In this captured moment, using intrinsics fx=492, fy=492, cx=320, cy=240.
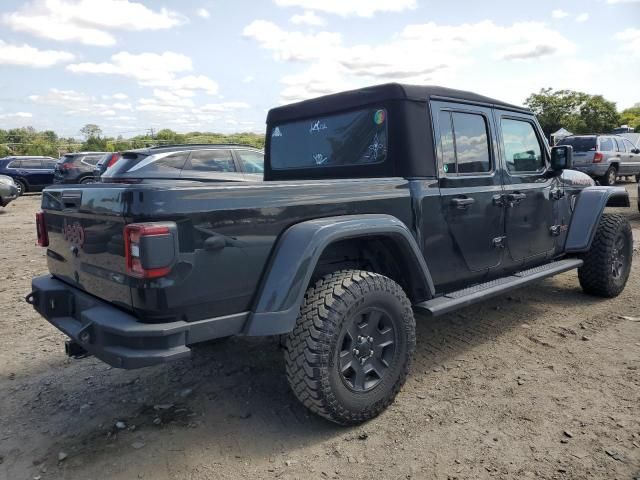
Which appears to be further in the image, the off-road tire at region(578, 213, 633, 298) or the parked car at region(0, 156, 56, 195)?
the parked car at region(0, 156, 56, 195)

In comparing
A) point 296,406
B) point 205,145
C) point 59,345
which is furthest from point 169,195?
point 205,145

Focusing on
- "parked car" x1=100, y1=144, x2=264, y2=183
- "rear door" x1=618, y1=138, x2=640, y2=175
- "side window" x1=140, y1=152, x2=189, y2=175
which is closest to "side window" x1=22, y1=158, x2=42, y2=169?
"parked car" x1=100, y1=144, x2=264, y2=183

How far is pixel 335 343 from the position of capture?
2.61m

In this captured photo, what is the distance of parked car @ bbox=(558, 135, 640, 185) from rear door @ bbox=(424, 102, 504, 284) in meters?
13.2

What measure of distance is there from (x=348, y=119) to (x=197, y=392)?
2183 mm

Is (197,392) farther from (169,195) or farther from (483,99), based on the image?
(483,99)

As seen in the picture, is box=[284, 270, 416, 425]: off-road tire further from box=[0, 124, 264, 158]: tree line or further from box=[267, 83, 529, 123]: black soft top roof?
box=[0, 124, 264, 158]: tree line

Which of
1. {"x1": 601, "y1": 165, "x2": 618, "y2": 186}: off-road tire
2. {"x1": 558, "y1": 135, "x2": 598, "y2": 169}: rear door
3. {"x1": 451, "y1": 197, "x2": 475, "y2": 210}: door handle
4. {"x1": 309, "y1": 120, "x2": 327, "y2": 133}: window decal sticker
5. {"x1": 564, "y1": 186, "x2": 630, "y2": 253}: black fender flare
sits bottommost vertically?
{"x1": 564, "y1": 186, "x2": 630, "y2": 253}: black fender flare

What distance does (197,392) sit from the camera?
3285 mm

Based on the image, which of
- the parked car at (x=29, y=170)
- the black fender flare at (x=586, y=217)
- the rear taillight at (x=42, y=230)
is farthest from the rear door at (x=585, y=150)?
the parked car at (x=29, y=170)

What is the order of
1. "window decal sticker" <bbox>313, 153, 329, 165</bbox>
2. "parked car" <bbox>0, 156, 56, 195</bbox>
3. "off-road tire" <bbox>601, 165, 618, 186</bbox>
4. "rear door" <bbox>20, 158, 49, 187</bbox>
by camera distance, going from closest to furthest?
"window decal sticker" <bbox>313, 153, 329, 165</bbox> → "off-road tire" <bbox>601, 165, 618, 186</bbox> → "parked car" <bbox>0, 156, 56, 195</bbox> → "rear door" <bbox>20, 158, 49, 187</bbox>

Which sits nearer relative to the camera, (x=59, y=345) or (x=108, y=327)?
(x=108, y=327)

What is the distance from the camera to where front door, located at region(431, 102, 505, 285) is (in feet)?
11.2

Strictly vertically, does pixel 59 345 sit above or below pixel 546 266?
below
